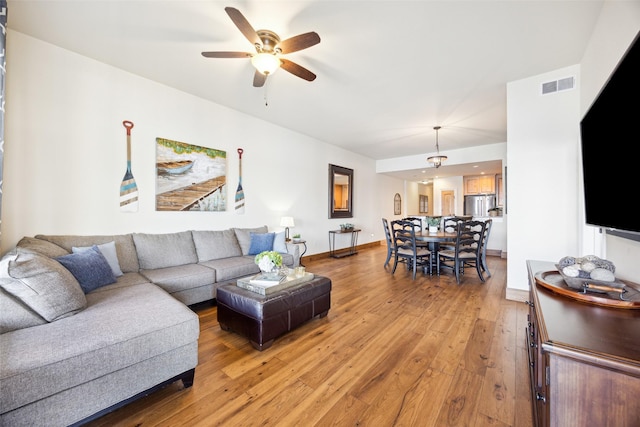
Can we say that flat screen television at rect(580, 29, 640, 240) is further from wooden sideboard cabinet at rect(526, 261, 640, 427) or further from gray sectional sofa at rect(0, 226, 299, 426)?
gray sectional sofa at rect(0, 226, 299, 426)

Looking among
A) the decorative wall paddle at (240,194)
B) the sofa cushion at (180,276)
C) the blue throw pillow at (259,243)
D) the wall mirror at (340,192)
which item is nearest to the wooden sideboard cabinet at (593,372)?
the sofa cushion at (180,276)

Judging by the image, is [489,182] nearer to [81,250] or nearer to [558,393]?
[558,393]

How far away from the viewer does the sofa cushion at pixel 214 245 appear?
3527mm

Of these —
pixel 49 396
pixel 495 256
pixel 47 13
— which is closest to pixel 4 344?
pixel 49 396

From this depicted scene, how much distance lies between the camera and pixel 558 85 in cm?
300

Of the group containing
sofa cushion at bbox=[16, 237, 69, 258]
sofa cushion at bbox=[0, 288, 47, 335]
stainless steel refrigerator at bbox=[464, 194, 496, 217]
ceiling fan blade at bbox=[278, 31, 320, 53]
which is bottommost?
sofa cushion at bbox=[0, 288, 47, 335]

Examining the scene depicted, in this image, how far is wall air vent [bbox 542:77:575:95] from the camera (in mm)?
2947

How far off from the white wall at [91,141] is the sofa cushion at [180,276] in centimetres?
83

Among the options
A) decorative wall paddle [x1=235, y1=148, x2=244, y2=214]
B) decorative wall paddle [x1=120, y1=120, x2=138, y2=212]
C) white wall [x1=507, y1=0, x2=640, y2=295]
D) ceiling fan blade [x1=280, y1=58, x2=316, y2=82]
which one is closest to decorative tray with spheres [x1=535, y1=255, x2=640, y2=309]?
white wall [x1=507, y1=0, x2=640, y2=295]

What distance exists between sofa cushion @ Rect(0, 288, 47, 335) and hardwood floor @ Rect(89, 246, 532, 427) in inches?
27.7

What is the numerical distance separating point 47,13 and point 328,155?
16.3 feet

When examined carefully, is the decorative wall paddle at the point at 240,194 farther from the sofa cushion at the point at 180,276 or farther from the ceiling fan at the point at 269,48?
the ceiling fan at the point at 269,48

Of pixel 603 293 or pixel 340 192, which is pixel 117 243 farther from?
pixel 340 192

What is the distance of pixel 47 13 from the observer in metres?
2.28
